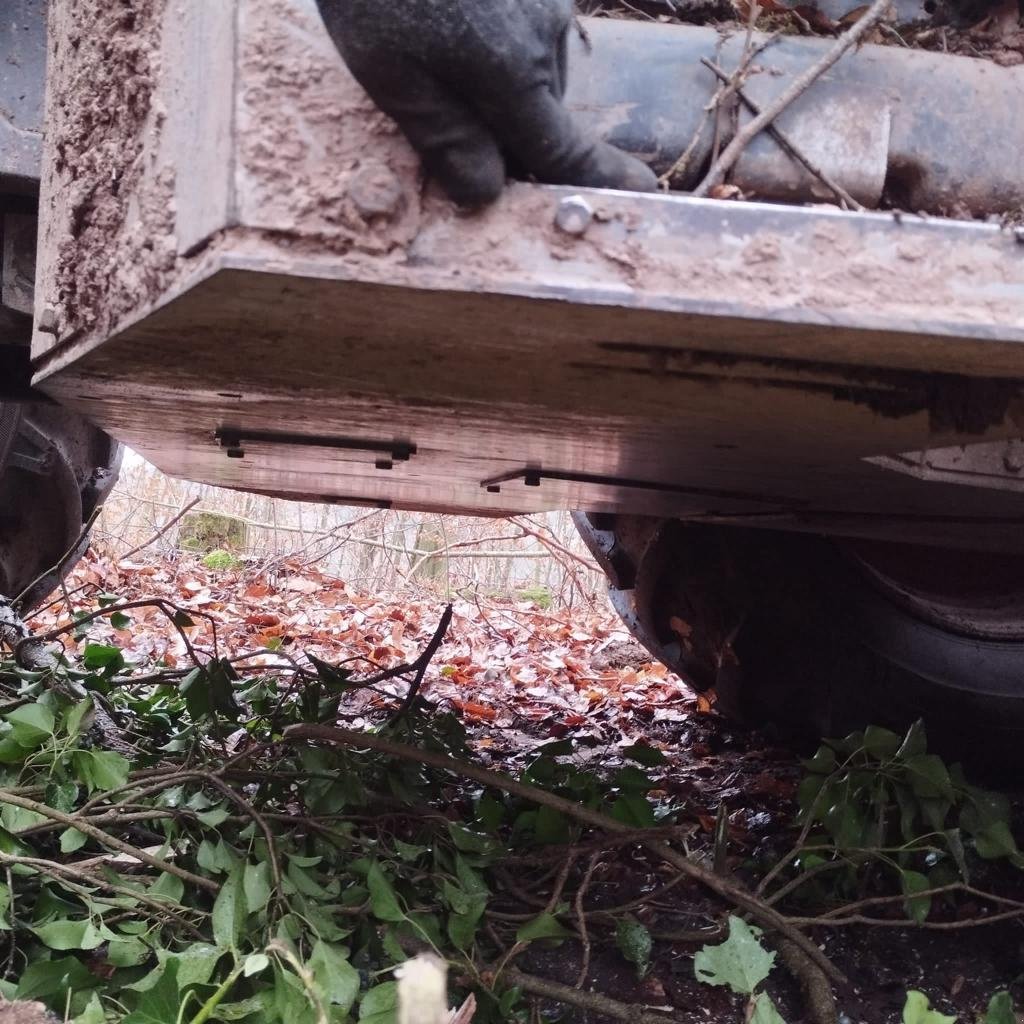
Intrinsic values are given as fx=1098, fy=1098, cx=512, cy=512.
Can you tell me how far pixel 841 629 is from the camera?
7.57 feet

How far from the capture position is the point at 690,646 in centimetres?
276

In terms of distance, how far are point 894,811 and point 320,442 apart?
1122 millimetres

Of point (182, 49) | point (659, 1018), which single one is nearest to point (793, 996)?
point (659, 1018)

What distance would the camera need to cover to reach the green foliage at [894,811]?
1.72m

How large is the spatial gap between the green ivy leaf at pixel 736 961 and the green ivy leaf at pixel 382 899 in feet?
1.24

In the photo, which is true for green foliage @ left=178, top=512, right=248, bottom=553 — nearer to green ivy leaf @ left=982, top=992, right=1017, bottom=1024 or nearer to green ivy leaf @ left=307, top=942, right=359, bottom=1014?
green ivy leaf @ left=307, top=942, right=359, bottom=1014

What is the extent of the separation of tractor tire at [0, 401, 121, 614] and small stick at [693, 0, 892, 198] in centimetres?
205

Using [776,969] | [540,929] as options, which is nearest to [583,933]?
[540,929]

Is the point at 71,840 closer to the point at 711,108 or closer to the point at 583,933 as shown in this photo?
the point at 583,933

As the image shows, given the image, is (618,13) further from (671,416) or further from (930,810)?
(930,810)

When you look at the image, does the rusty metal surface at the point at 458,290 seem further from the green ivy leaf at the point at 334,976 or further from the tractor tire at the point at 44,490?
the tractor tire at the point at 44,490

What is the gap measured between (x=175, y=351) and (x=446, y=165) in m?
0.42

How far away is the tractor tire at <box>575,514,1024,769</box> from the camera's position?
7.19ft

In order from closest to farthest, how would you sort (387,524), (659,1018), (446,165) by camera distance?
(446,165) < (659,1018) < (387,524)
